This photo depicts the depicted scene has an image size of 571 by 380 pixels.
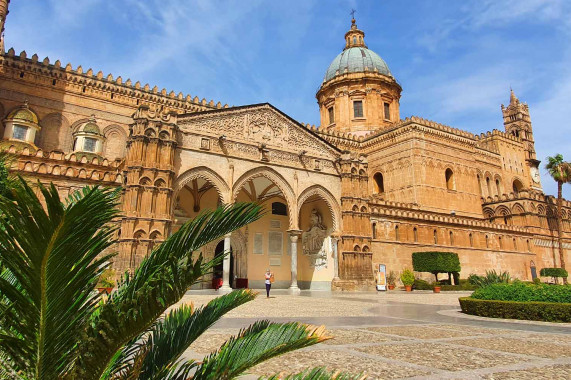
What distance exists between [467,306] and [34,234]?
1317 centimetres

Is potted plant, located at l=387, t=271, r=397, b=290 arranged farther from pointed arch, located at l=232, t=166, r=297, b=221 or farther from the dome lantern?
the dome lantern

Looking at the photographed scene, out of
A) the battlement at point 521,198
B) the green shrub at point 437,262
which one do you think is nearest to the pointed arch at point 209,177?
the green shrub at point 437,262

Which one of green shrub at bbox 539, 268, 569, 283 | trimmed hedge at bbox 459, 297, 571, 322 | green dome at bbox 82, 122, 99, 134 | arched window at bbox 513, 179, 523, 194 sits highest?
arched window at bbox 513, 179, 523, 194

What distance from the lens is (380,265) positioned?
90.2 ft

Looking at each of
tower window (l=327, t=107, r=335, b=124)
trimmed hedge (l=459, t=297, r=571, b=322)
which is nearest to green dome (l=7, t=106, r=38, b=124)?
trimmed hedge (l=459, t=297, r=571, b=322)

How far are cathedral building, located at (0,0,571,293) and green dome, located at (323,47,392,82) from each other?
0.25 meters

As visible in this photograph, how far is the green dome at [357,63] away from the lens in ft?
149

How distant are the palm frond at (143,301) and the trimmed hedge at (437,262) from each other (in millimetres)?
28398

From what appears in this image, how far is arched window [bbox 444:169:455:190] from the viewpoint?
3947 cm

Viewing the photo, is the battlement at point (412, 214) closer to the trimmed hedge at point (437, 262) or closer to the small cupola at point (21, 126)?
the trimmed hedge at point (437, 262)

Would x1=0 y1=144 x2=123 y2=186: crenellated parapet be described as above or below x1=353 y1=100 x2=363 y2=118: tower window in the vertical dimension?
below

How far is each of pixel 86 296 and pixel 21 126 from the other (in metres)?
28.8

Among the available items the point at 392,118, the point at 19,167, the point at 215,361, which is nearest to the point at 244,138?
the point at 19,167

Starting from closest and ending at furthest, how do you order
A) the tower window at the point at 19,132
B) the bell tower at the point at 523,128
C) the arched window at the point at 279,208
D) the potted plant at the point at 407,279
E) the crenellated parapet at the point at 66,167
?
the crenellated parapet at the point at 66,167 → the tower window at the point at 19,132 → the potted plant at the point at 407,279 → the arched window at the point at 279,208 → the bell tower at the point at 523,128
